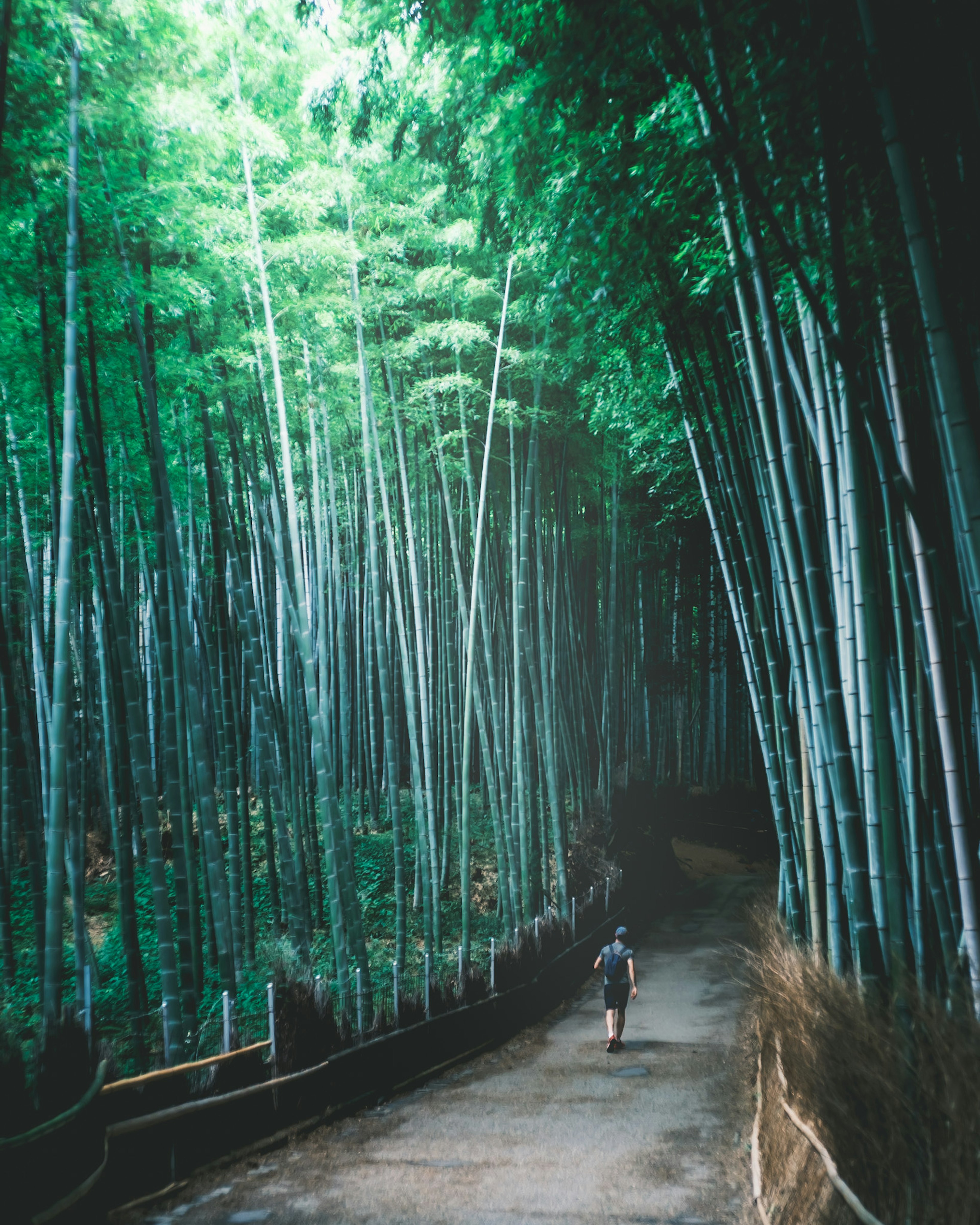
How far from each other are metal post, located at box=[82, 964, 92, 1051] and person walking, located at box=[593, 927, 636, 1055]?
288cm

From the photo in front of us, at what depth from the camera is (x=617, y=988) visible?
5117 mm

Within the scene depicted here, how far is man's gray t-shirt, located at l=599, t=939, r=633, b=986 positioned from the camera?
16.9 feet

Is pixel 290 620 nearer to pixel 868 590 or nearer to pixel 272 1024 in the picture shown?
pixel 272 1024

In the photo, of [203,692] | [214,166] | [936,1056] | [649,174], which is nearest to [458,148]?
[214,166]

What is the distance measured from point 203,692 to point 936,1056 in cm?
688

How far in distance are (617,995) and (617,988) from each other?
1.5 inches

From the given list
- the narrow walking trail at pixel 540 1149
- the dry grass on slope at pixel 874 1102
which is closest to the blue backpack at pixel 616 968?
the narrow walking trail at pixel 540 1149

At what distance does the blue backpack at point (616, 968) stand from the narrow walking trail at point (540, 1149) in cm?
42

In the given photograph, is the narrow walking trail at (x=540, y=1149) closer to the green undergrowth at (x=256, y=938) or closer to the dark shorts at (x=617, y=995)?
the dark shorts at (x=617, y=995)

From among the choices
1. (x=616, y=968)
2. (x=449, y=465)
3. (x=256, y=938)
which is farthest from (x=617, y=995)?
(x=449, y=465)

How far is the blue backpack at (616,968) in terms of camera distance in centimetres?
514

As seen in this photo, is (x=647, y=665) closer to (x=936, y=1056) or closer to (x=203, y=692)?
(x=203, y=692)

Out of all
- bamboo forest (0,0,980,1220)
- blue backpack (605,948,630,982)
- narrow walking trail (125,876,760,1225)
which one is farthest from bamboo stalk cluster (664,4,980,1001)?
blue backpack (605,948,630,982)

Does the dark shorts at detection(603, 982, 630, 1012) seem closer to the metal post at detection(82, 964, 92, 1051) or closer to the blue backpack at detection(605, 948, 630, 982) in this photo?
the blue backpack at detection(605, 948, 630, 982)
